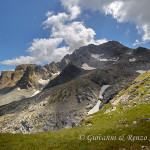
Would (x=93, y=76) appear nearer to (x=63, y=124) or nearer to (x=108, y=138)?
(x=63, y=124)

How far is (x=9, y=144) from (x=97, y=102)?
122 metres

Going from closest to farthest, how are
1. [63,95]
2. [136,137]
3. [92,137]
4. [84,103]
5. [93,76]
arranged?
[136,137], [92,137], [84,103], [63,95], [93,76]

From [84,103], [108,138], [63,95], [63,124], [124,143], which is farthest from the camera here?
[63,95]

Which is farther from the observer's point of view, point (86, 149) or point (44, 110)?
point (44, 110)

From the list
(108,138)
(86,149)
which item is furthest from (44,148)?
(108,138)

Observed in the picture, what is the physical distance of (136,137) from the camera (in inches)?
667

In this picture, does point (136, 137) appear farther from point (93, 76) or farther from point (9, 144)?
point (93, 76)

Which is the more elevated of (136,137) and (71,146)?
(136,137)

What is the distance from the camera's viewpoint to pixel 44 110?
139m

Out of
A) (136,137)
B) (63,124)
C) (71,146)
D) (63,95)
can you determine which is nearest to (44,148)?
(71,146)

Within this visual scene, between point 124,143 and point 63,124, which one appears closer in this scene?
point 124,143

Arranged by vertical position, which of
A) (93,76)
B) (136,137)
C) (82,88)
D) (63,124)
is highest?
(93,76)

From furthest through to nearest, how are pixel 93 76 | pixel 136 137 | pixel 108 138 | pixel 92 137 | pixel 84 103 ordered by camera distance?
pixel 93 76
pixel 84 103
pixel 92 137
pixel 108 138
pixel 136 137

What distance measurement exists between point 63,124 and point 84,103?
1173 inches
